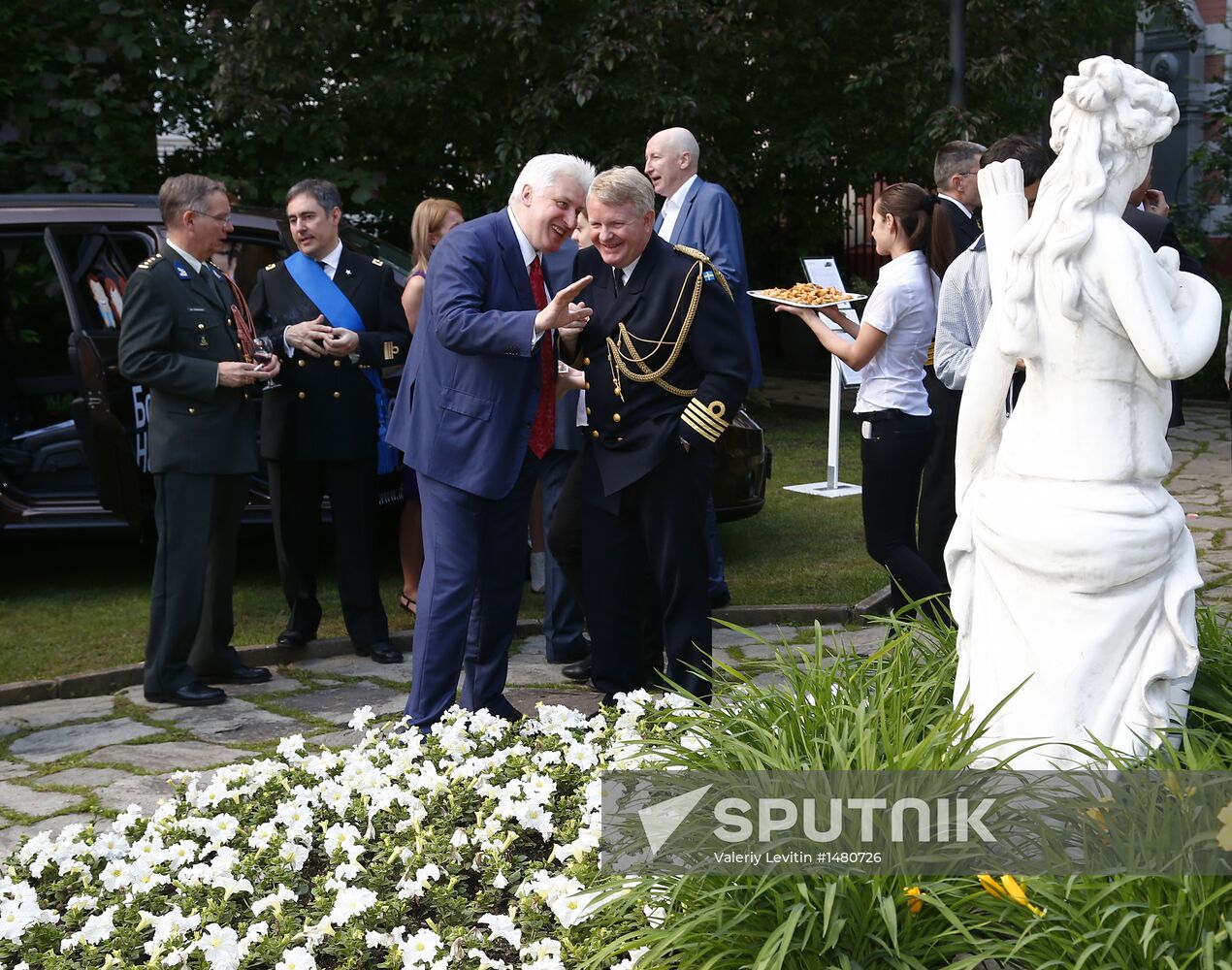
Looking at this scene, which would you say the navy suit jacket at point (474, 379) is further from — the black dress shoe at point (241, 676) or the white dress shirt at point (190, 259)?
the black dress shoe at point (241, 676)

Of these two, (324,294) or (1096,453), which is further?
(324,294)

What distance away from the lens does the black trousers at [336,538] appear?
6.61 m

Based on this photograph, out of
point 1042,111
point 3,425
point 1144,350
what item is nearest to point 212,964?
point 1144,350

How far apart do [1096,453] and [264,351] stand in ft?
12.3

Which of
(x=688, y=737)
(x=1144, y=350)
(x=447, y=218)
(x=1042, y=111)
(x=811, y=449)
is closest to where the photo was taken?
(x=1144, y=350)

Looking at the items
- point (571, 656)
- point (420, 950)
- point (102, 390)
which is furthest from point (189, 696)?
point (420, 950)

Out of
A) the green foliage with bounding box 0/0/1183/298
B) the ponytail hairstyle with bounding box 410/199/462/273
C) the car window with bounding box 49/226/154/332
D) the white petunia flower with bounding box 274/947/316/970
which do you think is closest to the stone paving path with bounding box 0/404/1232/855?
the white petunia flower with bounding box 274/947/316/970

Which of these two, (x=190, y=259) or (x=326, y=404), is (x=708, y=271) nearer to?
(x=326, y=404)

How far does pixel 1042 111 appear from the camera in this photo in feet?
50.8

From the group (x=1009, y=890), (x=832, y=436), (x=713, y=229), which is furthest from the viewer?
(x=832, y=436)

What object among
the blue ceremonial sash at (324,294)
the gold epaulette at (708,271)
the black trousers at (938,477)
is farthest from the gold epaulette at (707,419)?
the blue ceremonial sash at (324,294)

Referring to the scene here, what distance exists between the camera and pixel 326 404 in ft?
21.3

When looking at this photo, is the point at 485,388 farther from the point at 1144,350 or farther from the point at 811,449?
the point at 811,449

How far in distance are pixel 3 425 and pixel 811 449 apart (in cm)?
665
